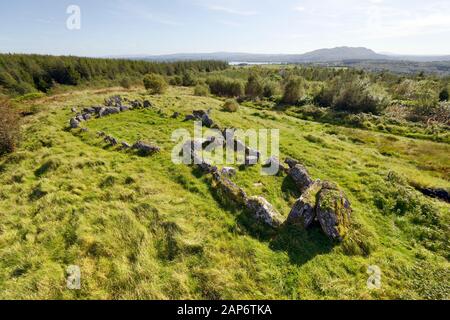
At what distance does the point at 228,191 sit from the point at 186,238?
11.1 ft

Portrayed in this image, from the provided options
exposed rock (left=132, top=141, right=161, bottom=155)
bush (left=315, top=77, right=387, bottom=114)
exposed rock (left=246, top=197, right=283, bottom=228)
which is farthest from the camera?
bush (left=315, top=77, right=387, bottom=114)

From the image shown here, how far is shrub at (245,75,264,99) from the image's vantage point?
218 feet

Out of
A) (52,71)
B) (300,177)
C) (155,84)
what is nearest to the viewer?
(300,177)

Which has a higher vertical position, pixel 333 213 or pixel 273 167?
pixel 273 167

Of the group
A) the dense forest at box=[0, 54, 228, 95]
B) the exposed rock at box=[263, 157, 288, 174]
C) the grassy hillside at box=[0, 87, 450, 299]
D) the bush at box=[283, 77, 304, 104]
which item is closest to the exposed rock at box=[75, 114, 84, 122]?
the grassy hillside at box=[0, 87, 450, 299]

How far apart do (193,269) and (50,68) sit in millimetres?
88845

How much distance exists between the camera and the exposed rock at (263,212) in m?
9.65

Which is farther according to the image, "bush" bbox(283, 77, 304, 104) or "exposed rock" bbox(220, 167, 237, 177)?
"bush" bbox(283, 77, 304, 104)

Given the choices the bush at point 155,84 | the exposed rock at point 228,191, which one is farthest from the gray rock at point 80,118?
the bush at point 155,84

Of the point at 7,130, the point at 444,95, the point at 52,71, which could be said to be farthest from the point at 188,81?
Answer: the point at 444,95

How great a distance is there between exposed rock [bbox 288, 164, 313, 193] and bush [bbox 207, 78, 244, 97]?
188ft

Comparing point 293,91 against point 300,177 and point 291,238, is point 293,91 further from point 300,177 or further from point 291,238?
point 291,238

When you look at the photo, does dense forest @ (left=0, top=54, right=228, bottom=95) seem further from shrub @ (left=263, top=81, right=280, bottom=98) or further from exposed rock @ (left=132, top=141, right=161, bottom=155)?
exposed rock @ (left=132, top=141, right=161, bottom=155)

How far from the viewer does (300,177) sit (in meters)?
13.3
